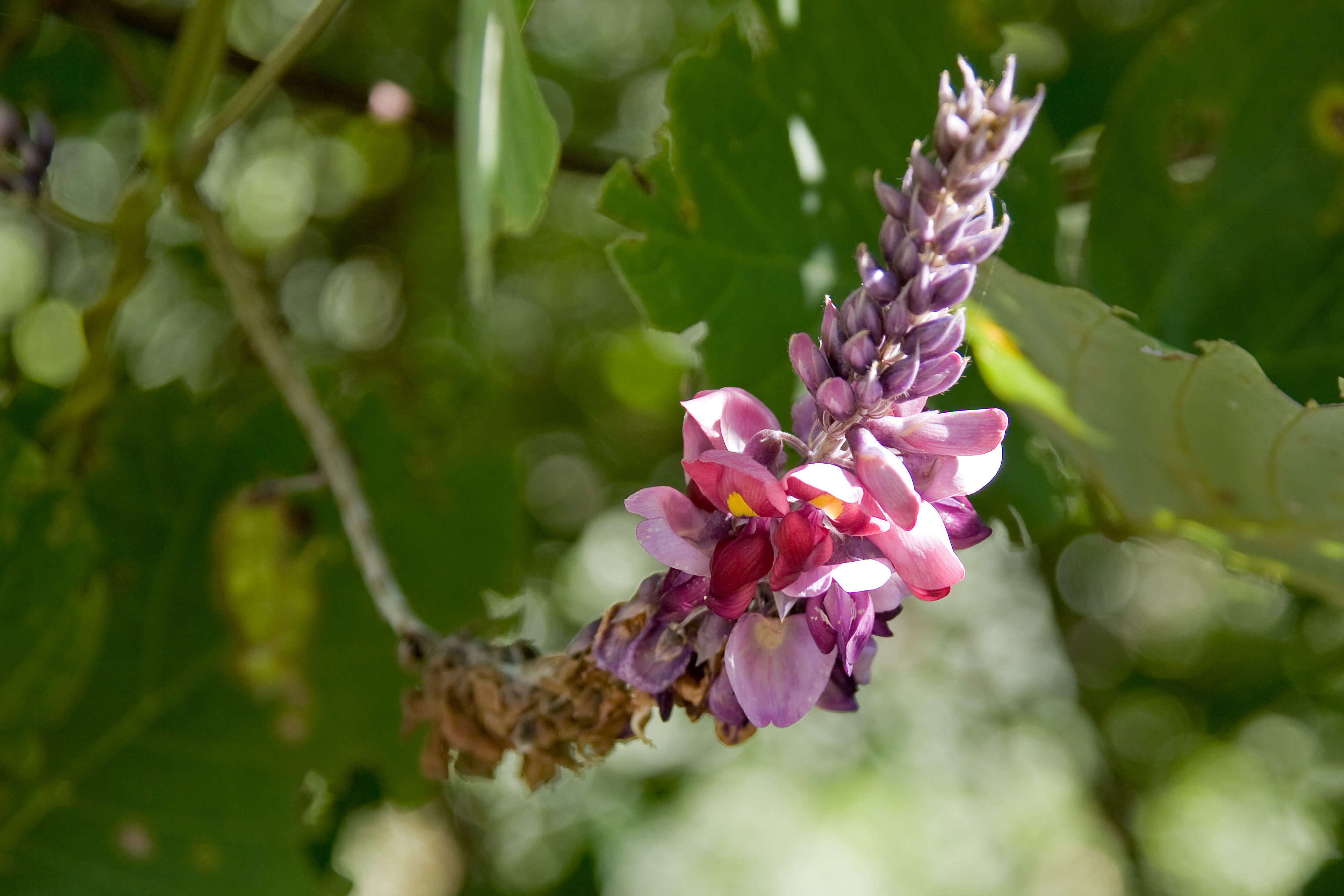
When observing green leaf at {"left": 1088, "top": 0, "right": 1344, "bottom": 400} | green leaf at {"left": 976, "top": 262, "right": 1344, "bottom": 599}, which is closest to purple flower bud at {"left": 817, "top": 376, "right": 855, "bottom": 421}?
green leaf at {"left": 976, "top": 262, "right": 1344, "bottom": 599}

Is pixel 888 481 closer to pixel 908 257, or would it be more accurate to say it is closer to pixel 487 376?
pixel 908 257

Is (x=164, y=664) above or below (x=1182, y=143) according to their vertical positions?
below

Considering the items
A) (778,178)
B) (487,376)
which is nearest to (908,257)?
(778,178)

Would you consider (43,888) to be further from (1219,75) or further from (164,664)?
(1219,75)

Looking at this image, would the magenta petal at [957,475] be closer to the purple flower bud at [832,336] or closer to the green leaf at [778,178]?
the purple flower bud at [832,336]

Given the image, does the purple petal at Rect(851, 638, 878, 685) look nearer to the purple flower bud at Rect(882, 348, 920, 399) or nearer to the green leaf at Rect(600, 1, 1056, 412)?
the purple flower bud at Rect(882, 348, 920, 399)

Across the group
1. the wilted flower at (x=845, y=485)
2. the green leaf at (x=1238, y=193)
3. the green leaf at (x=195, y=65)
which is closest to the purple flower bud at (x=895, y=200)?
the wilted flower at (x=845, y=485)

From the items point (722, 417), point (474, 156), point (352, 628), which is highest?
point (474, 156)

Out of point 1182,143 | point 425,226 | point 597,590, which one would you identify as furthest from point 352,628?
point 425,226
